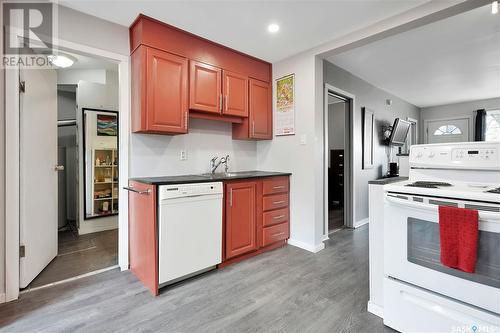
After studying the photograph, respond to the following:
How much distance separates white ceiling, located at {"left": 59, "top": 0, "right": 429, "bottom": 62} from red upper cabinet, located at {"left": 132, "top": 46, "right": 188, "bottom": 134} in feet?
1.11

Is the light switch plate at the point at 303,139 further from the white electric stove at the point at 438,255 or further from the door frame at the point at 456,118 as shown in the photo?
the door frame at the point at 456,118

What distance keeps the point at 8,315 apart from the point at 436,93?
Result: 7.31 metres

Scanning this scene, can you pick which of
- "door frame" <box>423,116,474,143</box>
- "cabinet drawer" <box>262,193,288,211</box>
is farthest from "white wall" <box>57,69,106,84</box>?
"door frame" <box>423,116,474,143</box>

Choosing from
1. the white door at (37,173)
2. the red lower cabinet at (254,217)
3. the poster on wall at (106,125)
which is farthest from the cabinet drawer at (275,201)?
the poster on wall at (106,125)

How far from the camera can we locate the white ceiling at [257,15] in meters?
2.07

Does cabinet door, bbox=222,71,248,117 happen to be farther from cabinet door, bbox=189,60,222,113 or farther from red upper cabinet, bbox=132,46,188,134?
red upper cabinet, bbox=132,46,188,134

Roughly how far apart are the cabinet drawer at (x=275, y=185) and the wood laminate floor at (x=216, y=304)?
0.85m

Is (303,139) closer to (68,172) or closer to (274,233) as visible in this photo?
(274,233)

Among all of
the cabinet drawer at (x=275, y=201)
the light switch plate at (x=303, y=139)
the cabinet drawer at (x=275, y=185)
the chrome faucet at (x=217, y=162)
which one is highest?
A: the light switch plate at (x=303, y=139)

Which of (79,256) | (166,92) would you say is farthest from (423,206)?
(79,256)

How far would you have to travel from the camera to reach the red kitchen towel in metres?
1.21

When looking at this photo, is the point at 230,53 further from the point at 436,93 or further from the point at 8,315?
the point at 436,93

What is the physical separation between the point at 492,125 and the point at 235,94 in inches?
260

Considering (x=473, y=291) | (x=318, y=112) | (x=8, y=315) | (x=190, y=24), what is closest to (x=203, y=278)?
(x=8, y=315)
